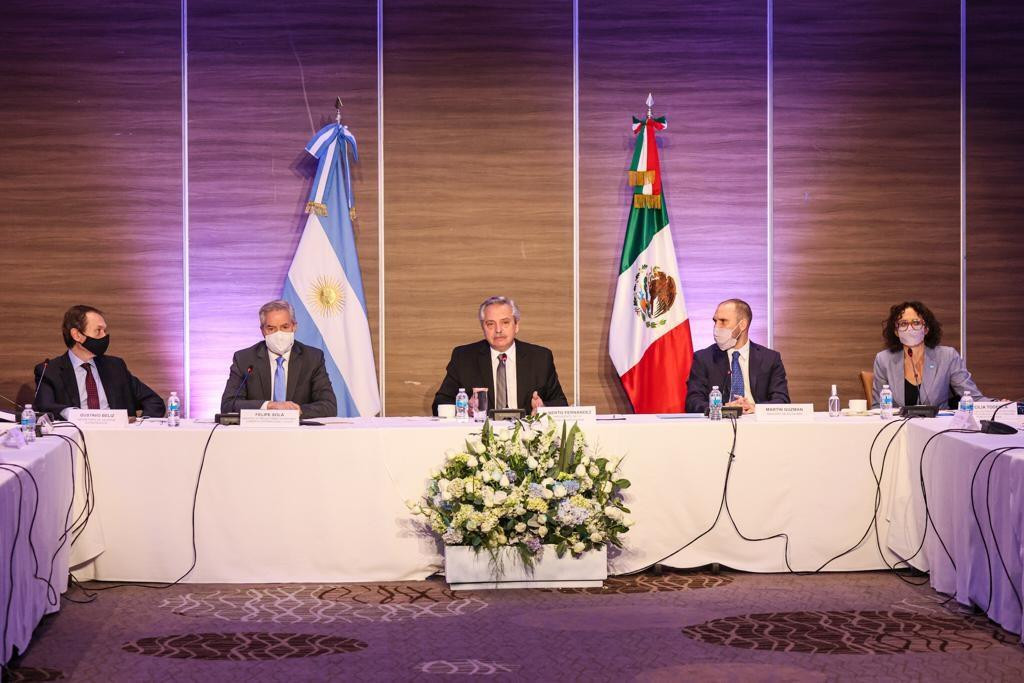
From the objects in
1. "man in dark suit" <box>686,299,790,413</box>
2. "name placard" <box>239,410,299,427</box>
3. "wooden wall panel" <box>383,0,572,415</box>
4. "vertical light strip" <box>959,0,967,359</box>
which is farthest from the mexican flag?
"name placard" <box>239,410,299,427</box>

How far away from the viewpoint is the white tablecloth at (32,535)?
317 cm

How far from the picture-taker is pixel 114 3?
6.56 m

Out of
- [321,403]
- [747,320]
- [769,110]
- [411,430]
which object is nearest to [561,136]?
[769,110]

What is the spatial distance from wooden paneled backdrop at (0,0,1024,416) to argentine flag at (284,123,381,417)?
0.60 ft

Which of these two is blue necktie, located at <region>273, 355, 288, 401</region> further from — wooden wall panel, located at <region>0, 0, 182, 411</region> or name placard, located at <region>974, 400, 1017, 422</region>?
name placard, located at <region>974, 400, 1017, 422</region>

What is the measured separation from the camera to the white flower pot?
4336 mm

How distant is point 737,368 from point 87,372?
132 inches

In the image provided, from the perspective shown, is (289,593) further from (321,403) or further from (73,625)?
(321,403)

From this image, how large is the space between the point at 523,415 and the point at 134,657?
6.21ft

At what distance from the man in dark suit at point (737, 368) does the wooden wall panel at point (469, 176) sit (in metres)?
1.32

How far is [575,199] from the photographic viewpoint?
21.9 ft

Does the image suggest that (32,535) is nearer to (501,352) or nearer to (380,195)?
(501,352)

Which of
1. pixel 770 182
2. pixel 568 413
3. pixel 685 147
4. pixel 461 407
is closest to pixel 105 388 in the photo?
pixel 461 407

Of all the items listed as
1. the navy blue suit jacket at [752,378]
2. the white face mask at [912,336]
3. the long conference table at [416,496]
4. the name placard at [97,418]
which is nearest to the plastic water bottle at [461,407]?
the long conference table at [416,496]
